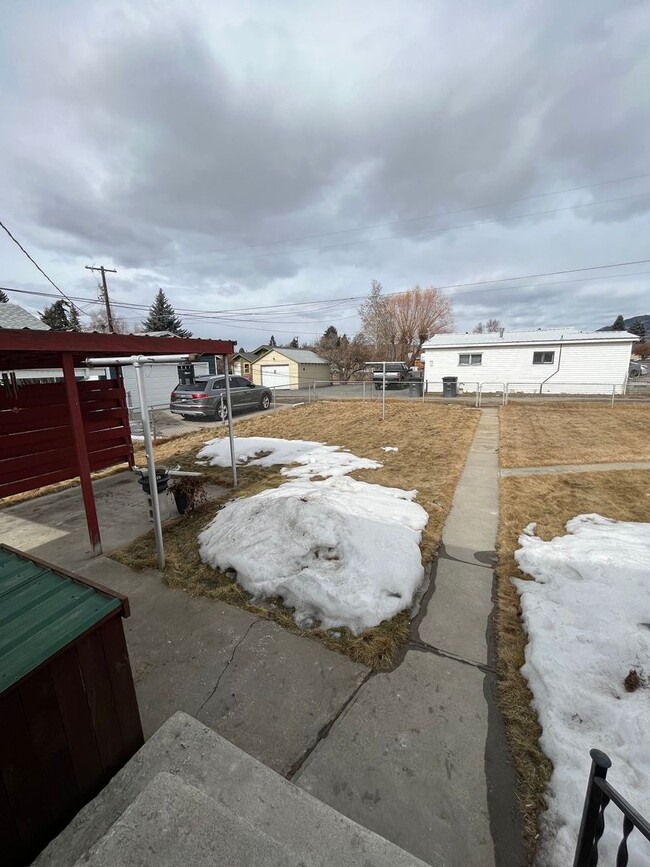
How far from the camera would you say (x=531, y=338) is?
20.3 meters

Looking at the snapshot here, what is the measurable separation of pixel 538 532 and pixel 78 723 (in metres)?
4.66

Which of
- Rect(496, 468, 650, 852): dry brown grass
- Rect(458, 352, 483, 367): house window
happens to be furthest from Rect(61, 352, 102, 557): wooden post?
Rect(458, 352, 483, 367): house window

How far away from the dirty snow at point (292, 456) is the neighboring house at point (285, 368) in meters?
24.1

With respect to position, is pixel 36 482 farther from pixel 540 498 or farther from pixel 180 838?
pixel 540 498

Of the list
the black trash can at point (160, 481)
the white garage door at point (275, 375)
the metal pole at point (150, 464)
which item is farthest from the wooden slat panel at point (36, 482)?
the white garage door at point (275, 375)

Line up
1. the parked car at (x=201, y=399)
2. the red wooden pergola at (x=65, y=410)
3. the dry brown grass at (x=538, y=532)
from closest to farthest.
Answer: the dry brown grass at (x=538, y=532) → the red wooden pergola at (x=65, y=410) → the parked car at (x=201, y=399)

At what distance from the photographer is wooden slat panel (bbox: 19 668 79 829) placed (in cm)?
142

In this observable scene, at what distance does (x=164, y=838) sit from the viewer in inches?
57.6

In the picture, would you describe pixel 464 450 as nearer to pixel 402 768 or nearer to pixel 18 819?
pixel 402 768

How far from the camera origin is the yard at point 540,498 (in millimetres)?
2048

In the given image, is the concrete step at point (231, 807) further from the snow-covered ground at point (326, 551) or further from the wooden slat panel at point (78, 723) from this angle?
the snow-covered ground at point (326, 551)

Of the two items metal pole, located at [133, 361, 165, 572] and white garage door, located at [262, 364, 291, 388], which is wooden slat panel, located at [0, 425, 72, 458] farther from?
white garage door, located at [262, 364, 291, 388]

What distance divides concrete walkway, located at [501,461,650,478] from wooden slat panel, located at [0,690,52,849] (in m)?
6.95

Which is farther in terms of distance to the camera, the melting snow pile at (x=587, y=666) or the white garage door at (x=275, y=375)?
the white garage door at (x=275, y=375)
